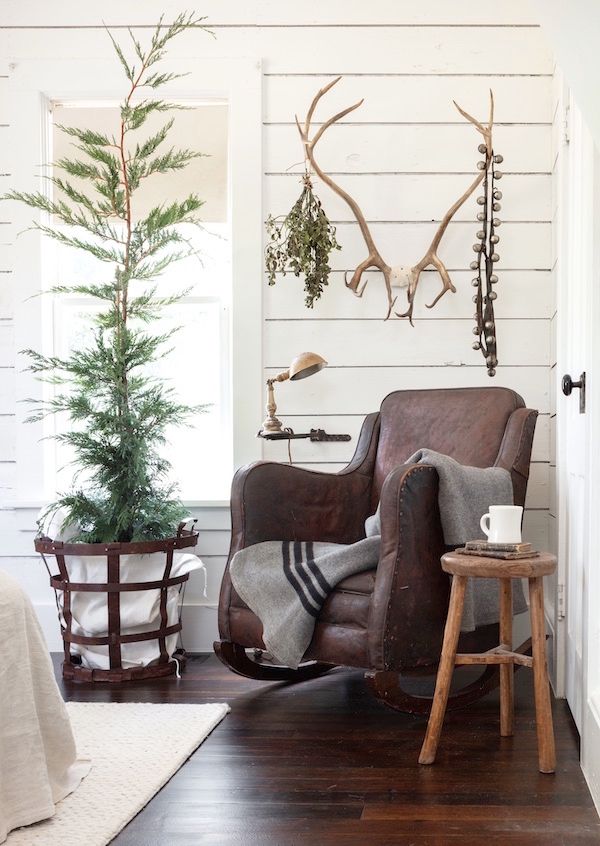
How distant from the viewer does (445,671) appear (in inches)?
92.2

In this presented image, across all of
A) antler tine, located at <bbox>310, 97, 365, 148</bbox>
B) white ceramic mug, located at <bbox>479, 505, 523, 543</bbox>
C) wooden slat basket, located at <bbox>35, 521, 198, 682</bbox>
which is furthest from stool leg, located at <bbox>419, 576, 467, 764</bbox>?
antler tine, located at <bbox>310, 97, 365, 148</bbox>

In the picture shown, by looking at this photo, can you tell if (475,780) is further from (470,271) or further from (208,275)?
(208,275)

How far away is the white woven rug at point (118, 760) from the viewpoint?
188cm

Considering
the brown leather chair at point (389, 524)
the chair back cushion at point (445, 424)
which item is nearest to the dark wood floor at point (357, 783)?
the brown leather chair at point (389, 524)

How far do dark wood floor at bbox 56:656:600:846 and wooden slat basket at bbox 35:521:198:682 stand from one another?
222 millimetres

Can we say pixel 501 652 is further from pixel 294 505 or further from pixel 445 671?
pixel 294 505

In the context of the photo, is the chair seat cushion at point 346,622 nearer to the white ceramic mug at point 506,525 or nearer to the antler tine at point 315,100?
the white ceramic mug at point 506,525

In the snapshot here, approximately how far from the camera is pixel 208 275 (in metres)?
3.80

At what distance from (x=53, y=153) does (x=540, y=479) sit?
2.25 metres

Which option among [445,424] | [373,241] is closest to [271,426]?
[445,424]

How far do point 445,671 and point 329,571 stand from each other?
48 cm

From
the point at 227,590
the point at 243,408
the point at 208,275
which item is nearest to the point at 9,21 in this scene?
the point at 208,275

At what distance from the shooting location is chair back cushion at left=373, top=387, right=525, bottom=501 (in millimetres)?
3113

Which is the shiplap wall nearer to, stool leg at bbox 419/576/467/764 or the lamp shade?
the lamp shade
